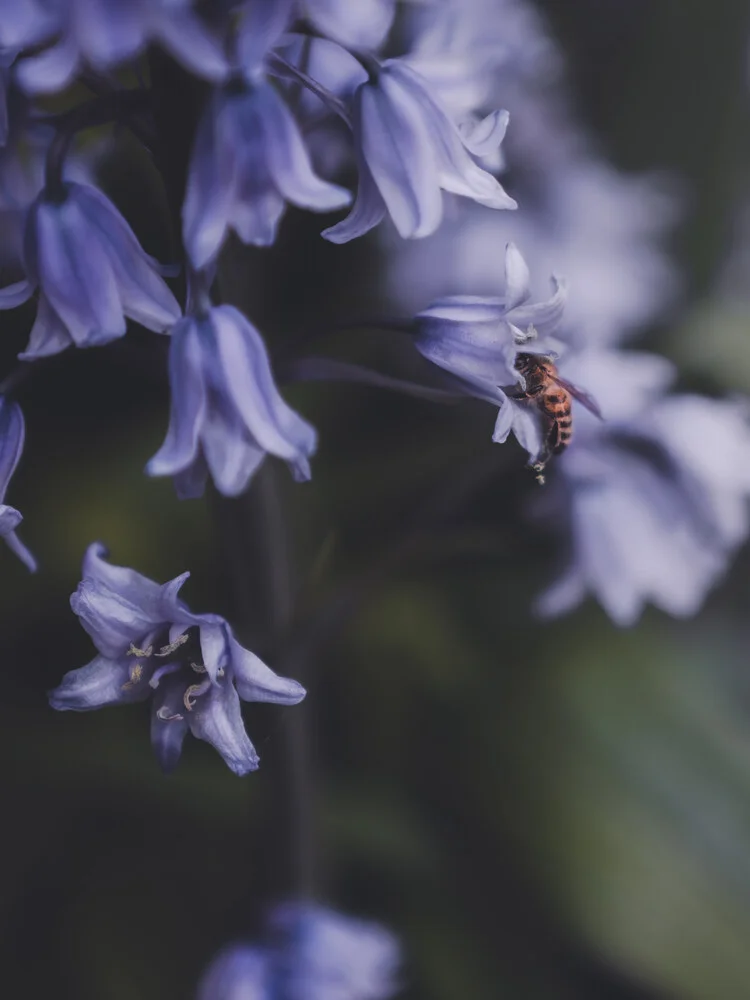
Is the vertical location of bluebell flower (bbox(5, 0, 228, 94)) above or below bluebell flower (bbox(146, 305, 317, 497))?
above

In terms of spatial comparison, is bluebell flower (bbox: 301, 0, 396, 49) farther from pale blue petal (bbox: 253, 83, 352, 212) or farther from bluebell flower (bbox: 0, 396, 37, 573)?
bluebell flower (bbox: 0, 396, 37, 573)

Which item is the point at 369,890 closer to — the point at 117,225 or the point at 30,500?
the point at 30,500

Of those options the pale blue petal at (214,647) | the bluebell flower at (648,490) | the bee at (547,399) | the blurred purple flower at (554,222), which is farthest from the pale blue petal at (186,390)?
the blurred purple flower at (554,222)

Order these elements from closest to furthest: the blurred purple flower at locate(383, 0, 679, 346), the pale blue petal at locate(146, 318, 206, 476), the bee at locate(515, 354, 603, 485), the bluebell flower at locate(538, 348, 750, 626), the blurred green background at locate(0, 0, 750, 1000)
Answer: the pale blue petal at locate(146, 318, 206, 476) < the bee at locate(515, 354, 603, 485) < the bluebell flower at locate(538, 348, 750, 626) < the blurred green background at locate(0, 0, 750, 1000) < the blurred purple flower at locate(383, 0, 679, 346)

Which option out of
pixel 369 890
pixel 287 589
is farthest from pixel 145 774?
pixel 287 589

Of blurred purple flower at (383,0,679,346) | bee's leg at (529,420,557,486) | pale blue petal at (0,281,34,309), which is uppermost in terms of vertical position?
pale blue petal at (0,281,34,309)

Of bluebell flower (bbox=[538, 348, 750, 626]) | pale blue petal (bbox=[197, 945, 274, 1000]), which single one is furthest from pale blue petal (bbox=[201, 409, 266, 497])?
pale blue petal (bbox=[197, 945, 274, 1000])
